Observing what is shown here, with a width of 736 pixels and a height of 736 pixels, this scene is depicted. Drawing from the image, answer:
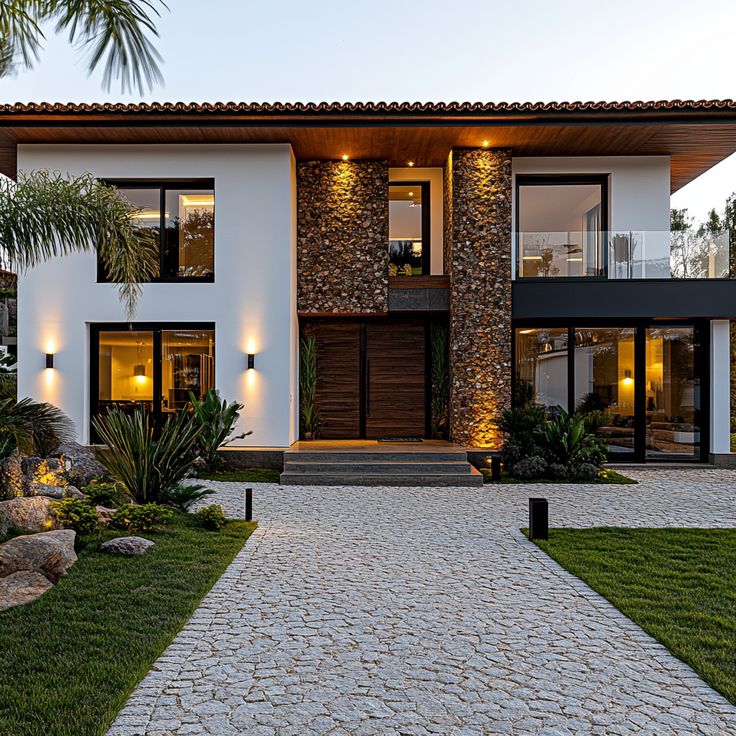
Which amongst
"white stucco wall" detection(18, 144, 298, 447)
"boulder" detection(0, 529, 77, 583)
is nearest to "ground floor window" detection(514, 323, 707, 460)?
"white stucco wall" detection(18, 144, 298, 447)

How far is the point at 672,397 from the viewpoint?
39.9 ft

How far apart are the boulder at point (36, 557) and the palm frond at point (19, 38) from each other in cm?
392

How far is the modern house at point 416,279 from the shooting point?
1168 cm

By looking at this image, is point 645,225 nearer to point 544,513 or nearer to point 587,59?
point 544,513

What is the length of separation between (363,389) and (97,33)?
30.3 ft

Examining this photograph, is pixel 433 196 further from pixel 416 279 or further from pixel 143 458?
pixel 143 458

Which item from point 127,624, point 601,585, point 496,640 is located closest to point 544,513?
point 601,585

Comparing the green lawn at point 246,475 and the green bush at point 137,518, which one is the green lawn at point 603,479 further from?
the green bush at point 137,518

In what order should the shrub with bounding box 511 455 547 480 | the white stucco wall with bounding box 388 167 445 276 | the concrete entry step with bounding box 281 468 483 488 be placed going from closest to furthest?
the concrete entry step with bounding box 281 468 483 488
the shrub with bounding box 511 455 547 480
the white stucco wall with bounding box 388 167 445 276

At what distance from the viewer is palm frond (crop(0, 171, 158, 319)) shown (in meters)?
5.94

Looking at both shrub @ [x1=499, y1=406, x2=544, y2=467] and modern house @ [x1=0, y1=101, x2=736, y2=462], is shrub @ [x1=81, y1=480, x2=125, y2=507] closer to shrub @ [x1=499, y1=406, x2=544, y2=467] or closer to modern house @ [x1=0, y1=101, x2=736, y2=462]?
modern house @ [x1=0, y1=101, x2=736, y2=462]

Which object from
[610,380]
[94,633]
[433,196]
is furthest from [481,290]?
[94,633]

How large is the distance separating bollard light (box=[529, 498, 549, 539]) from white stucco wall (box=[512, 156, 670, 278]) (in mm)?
7648

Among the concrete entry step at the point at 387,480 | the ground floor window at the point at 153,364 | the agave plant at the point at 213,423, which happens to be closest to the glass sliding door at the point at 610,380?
the concrete entry step at the point at 387,480
